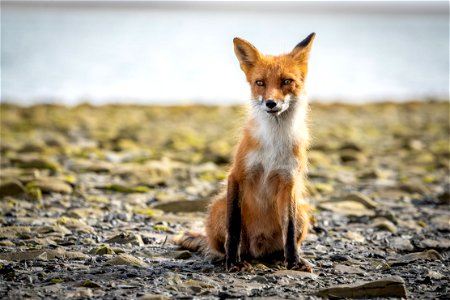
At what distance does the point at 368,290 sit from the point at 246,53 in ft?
9.18

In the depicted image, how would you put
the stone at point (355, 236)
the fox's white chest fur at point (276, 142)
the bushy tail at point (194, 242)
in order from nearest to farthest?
the fox's white chest fur at point (276, 142), the bushy tail at point (194, 242), the stone at point (355, 236)

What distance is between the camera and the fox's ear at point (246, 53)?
6.71 m

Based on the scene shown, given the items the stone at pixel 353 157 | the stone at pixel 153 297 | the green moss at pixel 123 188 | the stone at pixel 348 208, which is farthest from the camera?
the stone at pixel 353 157

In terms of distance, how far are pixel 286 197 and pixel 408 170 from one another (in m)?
7.75

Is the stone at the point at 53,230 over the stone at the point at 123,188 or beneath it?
beneath

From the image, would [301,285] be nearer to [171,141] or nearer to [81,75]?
[171,141]

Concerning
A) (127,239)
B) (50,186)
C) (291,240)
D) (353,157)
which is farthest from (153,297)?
(353,157)

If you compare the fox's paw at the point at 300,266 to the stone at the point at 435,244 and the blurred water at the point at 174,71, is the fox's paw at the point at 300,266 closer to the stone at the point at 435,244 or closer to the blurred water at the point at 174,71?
the stone at the point at 435,244

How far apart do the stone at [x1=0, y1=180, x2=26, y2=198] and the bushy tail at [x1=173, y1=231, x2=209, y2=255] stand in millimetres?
3244

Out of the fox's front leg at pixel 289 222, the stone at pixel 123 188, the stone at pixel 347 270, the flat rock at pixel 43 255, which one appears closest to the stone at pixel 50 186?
the stone at pixel 123 188

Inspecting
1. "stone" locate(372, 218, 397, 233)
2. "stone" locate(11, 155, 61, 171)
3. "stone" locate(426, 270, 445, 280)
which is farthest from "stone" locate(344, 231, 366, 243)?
"stone" locate(11, 155, 61, 171)

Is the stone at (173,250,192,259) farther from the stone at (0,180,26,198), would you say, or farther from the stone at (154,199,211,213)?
the stone at (0,180,26,198)

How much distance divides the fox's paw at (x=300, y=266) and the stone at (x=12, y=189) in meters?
4.73

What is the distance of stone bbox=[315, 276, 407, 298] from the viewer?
543 centimetres
